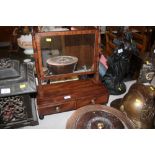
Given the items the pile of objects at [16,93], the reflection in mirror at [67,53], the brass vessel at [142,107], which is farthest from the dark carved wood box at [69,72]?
the brass vessel at [142,107]

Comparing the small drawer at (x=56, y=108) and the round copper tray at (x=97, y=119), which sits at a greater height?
Result: the round copper tray at (x=97, y=119)

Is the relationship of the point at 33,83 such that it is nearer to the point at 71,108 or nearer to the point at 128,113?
the point at 71,108

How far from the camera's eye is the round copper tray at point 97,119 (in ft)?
4.09

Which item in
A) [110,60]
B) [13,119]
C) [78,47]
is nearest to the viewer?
[13,119]

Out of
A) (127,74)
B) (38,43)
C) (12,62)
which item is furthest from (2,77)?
(127,74)

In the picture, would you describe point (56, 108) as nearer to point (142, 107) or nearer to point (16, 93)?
point (16, 93)

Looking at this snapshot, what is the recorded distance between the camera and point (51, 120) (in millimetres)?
1792

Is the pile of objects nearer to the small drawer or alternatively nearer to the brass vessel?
the small drawer

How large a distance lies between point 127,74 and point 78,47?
2.95 feet

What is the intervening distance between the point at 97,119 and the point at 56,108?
52 centimetres

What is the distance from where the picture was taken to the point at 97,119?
1297 millimetres

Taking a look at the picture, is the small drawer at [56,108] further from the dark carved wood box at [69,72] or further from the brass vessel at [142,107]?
the brass vessel at [142,107]

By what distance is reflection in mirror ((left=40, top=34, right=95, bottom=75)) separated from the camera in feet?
5.31

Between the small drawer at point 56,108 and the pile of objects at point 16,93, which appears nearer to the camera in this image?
the pile of objects at point 16,93
